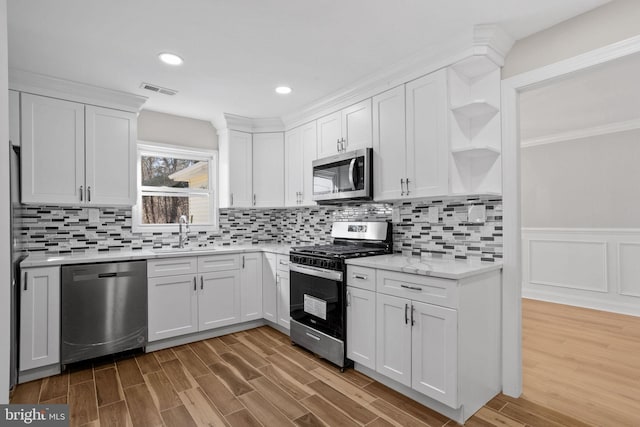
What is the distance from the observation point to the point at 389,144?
2.82 m

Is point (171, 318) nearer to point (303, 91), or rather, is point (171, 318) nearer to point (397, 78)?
point (303, 91)

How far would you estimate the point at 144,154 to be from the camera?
12.4ft

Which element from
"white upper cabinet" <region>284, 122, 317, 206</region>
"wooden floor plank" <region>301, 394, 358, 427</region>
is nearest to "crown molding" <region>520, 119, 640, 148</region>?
"white upper cabinet" <region>284, 122, 317, 206</region>

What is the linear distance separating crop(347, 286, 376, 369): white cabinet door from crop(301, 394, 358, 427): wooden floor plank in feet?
1.47

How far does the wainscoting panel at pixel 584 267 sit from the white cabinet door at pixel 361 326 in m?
3.69

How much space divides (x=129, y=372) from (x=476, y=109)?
331 centimetres

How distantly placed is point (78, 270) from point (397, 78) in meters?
2.98

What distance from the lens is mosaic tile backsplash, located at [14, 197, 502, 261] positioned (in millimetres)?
2590

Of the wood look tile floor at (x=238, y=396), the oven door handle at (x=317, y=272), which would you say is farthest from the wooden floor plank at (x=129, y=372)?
the oven door handle at (x=317, y=272)

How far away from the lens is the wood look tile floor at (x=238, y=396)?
207cm

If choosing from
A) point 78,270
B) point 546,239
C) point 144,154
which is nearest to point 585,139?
point 546,239

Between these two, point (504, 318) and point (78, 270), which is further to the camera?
point (78, 270)

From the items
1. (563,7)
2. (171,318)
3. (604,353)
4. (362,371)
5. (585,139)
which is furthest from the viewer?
(585,139)

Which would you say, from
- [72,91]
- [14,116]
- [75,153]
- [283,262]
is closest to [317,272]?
[283,262]
